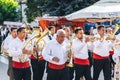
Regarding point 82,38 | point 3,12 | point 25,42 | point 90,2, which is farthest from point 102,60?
point 3,12

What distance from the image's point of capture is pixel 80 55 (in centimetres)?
1051

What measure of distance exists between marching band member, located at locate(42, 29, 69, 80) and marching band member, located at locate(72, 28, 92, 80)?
4.39 ft

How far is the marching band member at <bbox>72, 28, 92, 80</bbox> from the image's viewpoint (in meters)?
10.4

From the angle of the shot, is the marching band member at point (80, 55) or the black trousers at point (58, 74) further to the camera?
the marching band member at point (80, 55)

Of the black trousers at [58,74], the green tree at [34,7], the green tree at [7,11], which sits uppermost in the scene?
the black trousers at [58,74]

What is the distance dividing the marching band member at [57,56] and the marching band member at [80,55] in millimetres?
1338

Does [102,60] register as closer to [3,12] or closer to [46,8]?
[46,8]

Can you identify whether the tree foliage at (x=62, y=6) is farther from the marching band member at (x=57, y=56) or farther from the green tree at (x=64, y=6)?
the marching band member at (x=57, y=56)

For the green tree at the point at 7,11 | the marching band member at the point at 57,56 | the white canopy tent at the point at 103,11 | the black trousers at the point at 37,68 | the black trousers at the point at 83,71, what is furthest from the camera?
the green tree at the point at 7,11

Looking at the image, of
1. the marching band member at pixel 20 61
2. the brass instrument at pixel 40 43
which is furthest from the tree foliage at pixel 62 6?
the marching band member at pixel 20 61

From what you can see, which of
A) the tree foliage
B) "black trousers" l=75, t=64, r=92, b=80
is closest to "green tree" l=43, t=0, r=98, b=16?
the tree foliage

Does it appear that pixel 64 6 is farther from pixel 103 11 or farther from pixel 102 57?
pixel 102 57

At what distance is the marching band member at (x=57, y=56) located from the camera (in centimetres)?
888

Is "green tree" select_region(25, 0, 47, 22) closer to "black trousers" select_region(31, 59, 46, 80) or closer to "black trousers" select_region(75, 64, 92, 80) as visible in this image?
"black trousers" select_region(31, 59, 46, 80)
